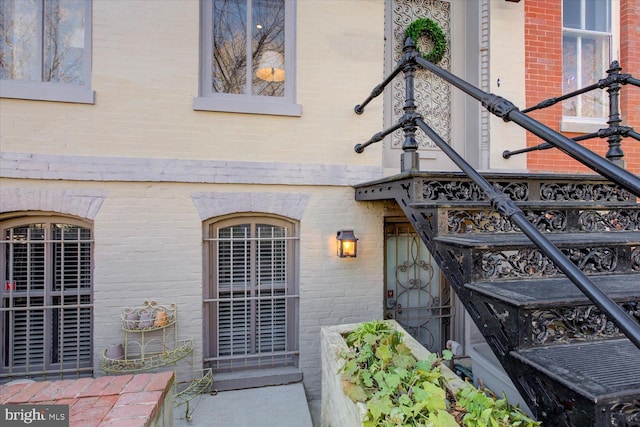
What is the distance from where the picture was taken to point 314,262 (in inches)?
138

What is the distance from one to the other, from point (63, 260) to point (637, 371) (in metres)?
4.27

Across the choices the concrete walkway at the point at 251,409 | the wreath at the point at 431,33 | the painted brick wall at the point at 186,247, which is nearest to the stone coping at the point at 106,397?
the concrete walkway at the point at 251,409

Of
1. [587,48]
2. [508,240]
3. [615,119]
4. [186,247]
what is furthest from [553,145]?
[587,48]

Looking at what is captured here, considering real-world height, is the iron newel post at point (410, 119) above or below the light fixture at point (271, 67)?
below

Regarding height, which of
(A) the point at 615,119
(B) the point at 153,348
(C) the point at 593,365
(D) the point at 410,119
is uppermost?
(A) the point at 615,119

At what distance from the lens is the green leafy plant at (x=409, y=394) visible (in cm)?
158

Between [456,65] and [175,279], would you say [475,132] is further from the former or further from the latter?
[175,279]

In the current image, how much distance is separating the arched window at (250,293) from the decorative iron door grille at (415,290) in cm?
120

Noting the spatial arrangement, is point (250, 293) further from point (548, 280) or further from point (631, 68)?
point (631, 68)

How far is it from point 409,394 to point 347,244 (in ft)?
5.69

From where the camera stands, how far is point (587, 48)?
4.30 m

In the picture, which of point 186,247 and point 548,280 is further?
point 186,247

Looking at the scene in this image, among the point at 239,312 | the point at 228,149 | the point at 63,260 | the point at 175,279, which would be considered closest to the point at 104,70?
the point at 228,149

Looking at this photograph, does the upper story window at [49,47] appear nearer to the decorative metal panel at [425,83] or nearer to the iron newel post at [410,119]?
the iron newel post at [410,119]
